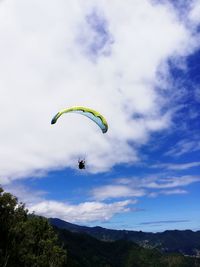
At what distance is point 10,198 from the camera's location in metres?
55.3

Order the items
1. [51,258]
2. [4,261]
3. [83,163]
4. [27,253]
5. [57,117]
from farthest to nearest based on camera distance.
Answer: [51,258] → [27,253] → [4,261] → [83,163] → [57,117]

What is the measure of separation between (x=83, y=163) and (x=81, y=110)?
259 inches

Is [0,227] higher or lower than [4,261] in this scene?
higher

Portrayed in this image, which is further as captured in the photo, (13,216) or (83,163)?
(13,216)

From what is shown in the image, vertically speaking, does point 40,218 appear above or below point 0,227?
above

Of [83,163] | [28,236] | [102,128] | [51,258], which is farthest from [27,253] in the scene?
[102,128]

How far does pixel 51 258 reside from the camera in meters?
72.9

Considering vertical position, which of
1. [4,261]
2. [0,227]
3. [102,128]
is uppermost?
[102,128]

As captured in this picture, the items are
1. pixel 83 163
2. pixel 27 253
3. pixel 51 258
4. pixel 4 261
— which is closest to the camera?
pixel 83 163

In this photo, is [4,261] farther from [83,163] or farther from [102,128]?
[102,128]

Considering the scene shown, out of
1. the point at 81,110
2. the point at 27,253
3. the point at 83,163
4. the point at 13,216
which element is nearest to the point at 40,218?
the point at 27,253

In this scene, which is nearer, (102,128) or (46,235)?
(102,128)

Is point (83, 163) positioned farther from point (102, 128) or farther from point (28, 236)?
point (28, 236)

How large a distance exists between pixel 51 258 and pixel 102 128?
4011 centimetres
